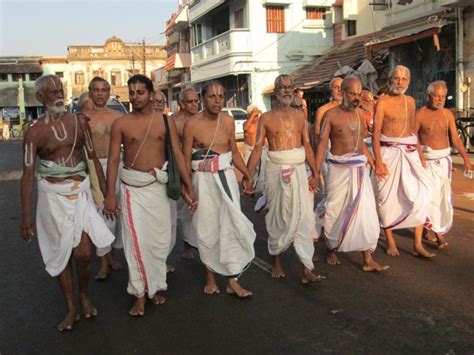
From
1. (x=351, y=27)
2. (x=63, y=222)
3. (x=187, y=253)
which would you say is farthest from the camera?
(x=351, y=27)

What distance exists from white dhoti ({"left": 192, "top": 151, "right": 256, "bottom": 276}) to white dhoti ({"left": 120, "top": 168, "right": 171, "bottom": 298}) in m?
0.42

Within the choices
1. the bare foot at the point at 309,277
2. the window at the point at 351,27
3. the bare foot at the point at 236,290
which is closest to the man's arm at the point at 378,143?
the bare foot at the point at 309,277

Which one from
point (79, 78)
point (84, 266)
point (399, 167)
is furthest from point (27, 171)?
point (79, 78)

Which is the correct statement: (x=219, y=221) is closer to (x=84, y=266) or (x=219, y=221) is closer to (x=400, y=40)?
(x=84, y=266)

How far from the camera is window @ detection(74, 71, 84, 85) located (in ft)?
182

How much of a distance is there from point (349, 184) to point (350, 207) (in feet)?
0.78

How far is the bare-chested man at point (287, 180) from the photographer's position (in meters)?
5.05

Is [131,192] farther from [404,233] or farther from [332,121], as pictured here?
[404,233]

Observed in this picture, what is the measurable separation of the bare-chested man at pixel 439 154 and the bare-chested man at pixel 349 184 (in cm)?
98

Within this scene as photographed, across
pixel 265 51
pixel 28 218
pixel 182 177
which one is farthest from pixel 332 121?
pixel 265 51

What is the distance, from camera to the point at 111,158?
4453mm

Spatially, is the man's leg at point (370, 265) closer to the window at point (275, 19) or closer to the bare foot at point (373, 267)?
the bare foot at point (373, 267)

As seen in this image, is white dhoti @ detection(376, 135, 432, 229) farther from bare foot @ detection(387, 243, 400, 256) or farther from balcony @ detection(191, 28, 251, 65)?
balcony @ detection(191, 28, 251, 65)

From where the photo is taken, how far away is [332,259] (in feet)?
18.5
